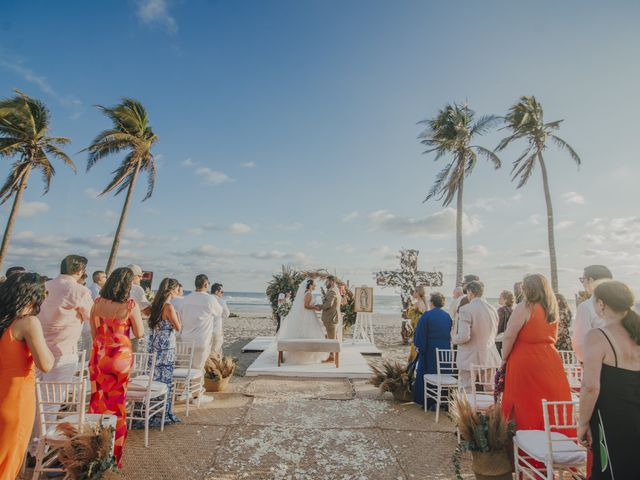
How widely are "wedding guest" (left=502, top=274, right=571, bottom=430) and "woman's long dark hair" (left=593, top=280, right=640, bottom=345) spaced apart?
122cm

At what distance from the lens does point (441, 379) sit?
542 centimetres

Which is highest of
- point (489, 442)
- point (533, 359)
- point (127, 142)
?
point (127, 142)

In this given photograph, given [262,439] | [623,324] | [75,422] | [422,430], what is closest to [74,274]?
[75,422]

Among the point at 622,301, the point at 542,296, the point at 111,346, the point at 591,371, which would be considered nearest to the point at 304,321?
the point at 111,346

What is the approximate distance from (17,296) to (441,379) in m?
5.17

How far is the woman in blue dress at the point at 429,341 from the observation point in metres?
5.93

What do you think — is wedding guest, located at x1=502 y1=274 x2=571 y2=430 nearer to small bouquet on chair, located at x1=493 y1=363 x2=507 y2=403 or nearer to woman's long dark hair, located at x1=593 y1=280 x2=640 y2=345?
small bouquet on chair, located at x1=493 y1=363 x2=507 y2=403

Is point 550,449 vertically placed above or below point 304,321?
below

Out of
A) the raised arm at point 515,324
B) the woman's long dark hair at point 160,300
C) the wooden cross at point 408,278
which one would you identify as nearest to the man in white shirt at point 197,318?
the woman's long dark hair at point 160,300

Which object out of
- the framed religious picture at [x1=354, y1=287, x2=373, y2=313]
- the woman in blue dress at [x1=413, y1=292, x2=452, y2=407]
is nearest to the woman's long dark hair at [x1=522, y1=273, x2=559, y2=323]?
the woman in blue dress at [x1=413, y1=292, x2=452, y2=407]

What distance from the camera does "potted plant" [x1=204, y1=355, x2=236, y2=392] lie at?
6480mm

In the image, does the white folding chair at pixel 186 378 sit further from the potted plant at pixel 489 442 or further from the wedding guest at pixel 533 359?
the wedding guest at pixel 533 359

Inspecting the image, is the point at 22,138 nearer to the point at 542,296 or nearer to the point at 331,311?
the point at 331,311

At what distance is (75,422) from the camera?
10.4ft
